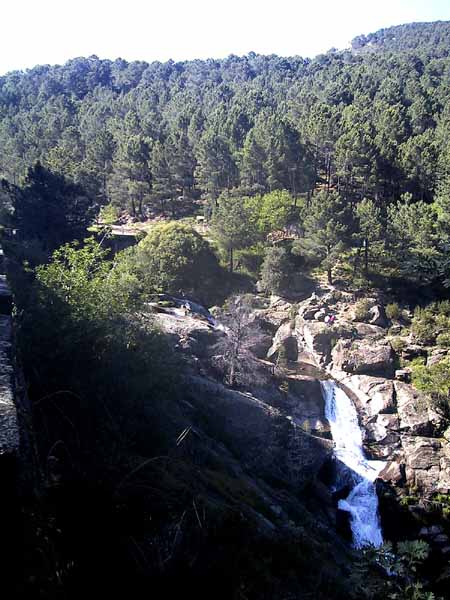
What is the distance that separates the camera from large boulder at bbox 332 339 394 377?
30.9 m

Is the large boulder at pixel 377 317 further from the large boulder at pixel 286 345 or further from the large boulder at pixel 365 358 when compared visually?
the large boulder at pixel 286 345

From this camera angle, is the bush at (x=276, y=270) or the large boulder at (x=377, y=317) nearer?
the large boulder at (x=377, y=317)

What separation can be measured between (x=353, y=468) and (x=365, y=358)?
8809mm

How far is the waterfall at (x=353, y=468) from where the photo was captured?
21.9 metres

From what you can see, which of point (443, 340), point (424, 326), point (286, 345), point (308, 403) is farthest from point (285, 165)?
point (308, 403)

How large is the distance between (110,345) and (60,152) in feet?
168

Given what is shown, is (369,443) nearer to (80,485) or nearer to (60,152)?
(80,485)

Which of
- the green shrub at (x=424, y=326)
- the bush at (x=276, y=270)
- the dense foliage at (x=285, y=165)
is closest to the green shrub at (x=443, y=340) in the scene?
the green shrub at (x=424, y=326)

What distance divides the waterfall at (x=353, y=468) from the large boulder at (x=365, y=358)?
1.79 metres

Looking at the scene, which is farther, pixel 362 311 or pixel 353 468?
pixel 362 311

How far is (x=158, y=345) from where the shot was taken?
630 inches

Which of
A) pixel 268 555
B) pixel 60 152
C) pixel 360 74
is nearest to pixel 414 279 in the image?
pixel 268 555

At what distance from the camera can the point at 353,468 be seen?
24125 millimetres

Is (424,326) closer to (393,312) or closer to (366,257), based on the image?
(393,312)
